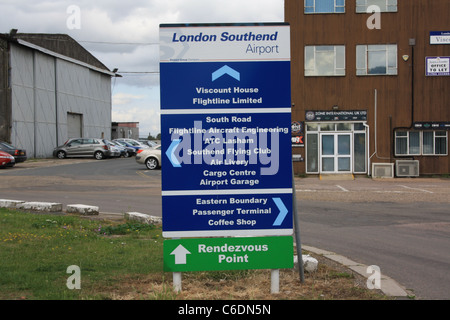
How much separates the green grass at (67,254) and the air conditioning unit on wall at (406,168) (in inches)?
771

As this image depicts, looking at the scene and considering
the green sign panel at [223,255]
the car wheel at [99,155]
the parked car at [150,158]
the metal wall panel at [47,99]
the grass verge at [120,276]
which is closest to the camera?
the grass verge at [120,276]

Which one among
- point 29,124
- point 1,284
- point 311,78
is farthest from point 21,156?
point 1,284

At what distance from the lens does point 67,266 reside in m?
7.11

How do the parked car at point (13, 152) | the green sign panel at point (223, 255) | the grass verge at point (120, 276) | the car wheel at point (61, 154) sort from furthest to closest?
the car wheel at point (61, 154), the parked car at point (13, 152), the green sign panel at point (223, 255), the grass verge at point (120, 276)

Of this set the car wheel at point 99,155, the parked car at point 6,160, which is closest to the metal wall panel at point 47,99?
the car wheel at point 99,155

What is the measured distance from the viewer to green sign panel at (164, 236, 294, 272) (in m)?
6.00

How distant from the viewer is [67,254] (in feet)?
26.1

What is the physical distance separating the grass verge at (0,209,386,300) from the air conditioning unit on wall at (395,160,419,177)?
67.6 ft

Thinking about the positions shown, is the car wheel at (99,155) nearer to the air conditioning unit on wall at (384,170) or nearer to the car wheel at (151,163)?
the car wheel at (151,163)

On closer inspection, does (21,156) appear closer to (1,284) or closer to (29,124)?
(29,124)

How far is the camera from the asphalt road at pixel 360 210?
801cm

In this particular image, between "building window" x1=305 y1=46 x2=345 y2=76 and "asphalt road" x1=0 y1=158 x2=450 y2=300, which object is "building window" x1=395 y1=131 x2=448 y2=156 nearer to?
"asphalt road" x1=0 y1=158 x2=450 y2=300
